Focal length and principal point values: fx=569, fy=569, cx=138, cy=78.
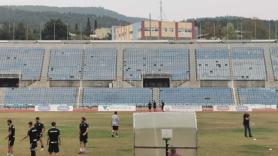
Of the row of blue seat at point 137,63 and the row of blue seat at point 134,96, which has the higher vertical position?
the row of blue seat at point 137,63

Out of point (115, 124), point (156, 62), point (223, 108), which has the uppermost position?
point (156, 62)

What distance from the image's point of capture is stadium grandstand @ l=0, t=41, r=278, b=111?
91875 mm

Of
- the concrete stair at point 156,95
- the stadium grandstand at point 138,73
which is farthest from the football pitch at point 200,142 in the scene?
the stadium grandstand at point 138,73

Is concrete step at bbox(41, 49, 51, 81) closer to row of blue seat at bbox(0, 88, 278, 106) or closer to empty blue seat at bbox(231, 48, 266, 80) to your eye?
row of blue seat at bbox(0, 88, 278, 106)

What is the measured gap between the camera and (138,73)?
328ft

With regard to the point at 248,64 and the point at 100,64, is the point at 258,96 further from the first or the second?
the point at 100,64

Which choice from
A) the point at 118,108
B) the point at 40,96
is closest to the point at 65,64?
the point at 40,96

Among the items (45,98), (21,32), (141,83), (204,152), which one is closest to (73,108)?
(45,98)

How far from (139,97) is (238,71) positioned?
2007cm

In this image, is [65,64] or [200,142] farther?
[65,64]

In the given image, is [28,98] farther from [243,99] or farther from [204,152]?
[204,152]

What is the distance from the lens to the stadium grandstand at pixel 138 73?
91.9 metres

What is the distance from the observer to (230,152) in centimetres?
3094

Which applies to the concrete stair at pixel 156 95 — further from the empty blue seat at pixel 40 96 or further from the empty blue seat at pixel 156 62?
the empty blue seat at pixel 40 96
